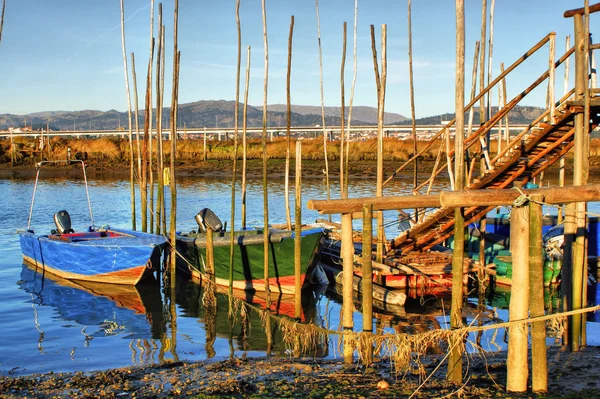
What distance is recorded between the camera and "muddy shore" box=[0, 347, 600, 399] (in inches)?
332

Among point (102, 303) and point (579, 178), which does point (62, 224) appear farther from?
point (579, 178)

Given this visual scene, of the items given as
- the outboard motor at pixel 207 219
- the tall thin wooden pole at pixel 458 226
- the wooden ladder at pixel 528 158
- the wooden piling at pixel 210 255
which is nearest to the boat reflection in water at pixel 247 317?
the wooden piling at pixel 210 255

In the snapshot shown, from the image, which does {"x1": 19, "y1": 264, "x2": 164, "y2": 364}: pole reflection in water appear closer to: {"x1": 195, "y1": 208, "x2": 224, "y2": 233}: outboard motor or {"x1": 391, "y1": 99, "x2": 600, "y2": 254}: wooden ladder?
{"x1": 195, "y1": 208, "x2": 224, "y2": 233}: outboard motor

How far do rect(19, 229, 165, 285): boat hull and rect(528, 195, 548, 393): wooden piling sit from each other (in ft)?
36.8

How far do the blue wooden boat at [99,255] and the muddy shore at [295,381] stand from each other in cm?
753

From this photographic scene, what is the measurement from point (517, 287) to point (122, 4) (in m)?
18.4

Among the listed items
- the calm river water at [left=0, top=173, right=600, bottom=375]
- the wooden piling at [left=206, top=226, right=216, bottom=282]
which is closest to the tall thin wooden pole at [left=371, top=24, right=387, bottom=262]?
the calm river water at [left=0, top=173, right=600, bottom=375]

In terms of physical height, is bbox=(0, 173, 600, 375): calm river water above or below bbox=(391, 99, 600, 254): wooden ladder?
below

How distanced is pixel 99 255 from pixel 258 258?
4451 millimetres

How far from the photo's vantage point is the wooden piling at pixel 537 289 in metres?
7.98

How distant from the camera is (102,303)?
16.9 m

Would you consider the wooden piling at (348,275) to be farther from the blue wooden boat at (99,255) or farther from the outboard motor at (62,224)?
the outboard motor at (62,224)

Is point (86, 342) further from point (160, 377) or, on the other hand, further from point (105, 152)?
point (105, 152)

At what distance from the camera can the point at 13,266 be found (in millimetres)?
21844
